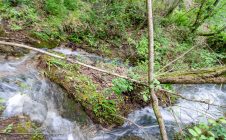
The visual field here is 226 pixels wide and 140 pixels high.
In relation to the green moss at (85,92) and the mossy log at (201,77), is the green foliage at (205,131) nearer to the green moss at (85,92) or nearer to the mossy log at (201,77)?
the mossy log at (201,77)

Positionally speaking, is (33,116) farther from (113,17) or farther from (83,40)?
(113,17)

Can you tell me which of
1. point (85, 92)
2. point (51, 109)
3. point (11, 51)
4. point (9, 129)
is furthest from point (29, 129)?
point (11, 51)

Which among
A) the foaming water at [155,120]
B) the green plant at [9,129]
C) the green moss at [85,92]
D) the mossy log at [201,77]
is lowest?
the foaming water at [155,120]

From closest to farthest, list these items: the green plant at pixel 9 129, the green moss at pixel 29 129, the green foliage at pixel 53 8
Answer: the green plant at pixel 9 129 < the green moss at pixel 29 129 < the green foliage at pixel 53 8

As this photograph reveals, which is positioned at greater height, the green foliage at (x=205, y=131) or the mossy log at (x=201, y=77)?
the mossy log at (x=201, y=77)

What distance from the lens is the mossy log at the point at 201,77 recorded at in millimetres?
3812

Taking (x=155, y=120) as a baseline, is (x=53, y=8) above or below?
above

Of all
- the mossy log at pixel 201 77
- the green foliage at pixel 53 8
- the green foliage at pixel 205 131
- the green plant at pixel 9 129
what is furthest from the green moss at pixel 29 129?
the green foliage at pixel 53 8

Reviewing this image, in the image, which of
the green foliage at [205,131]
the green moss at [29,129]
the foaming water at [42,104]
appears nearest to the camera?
the green foliage at [205,131]

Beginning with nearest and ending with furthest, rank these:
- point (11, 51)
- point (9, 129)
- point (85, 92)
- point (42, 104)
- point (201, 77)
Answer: point (9, 129) < point (201, 77) < point (42, 104) < point (85, 92) < point (11, 51)

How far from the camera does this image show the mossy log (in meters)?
3.81

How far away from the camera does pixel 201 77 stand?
3953 mm

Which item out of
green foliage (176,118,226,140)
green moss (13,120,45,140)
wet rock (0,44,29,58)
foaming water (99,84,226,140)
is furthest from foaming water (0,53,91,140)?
green foliage (176,118,226,140)

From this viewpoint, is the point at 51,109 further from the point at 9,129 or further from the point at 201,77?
the point at 201,77
